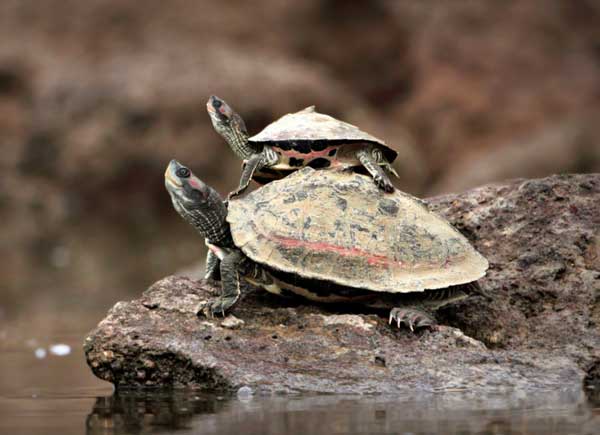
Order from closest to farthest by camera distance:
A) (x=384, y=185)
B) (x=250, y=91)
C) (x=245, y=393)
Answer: (x=245, y=393)
(x=384, y=185)
(x=250, y=91)

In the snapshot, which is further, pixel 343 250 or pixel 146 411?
pixel 343 250

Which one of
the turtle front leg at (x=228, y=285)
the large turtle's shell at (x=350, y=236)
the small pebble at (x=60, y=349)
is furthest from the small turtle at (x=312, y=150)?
the small pebble at (x=60, y=349)

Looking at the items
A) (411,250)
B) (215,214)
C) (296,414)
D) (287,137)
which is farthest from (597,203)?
(296,414)

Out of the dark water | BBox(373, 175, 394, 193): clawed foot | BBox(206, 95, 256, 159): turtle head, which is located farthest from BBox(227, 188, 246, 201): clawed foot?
the dark water

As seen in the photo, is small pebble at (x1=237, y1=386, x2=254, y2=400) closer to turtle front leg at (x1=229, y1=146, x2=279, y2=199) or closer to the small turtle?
the small turtle

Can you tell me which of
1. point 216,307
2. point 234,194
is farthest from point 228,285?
point 234,194

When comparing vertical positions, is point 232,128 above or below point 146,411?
above

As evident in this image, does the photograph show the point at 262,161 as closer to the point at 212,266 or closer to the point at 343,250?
the point at 212,266
